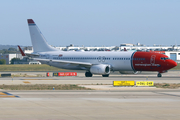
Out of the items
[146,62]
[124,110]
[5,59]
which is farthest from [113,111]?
[5,59]

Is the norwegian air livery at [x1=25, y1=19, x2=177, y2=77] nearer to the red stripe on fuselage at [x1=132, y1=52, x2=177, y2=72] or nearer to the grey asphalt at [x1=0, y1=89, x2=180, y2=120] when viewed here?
the red stripe on fuselage at [x1=132, y1=52, x2=177, y2=72]

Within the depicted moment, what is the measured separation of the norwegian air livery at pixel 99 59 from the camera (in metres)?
56.6

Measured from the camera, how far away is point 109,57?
60.0 metres

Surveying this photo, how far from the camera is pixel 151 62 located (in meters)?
56.4

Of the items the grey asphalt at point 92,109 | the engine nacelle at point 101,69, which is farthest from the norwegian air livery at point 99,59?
the grey asphalt at point 92,109

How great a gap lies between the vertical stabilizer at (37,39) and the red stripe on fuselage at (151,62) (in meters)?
20.8

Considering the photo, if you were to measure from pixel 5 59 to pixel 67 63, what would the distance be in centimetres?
12866

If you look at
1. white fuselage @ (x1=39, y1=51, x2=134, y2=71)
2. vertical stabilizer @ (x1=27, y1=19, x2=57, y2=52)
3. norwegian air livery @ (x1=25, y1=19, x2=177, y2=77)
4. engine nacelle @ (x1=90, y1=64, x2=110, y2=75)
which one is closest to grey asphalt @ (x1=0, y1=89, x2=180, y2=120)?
norwegian air livery @ (x1=25, y1=19, x2=177, y2=77)

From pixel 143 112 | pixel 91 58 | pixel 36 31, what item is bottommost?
pixel 143 112

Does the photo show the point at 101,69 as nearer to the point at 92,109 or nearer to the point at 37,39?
the point at 37,39

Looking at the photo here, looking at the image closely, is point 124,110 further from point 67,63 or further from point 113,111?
point 67,63

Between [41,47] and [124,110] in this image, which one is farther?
[41,47]

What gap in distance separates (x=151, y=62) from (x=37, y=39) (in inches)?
1024

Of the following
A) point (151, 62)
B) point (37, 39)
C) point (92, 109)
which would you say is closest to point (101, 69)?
point (151, 62)
